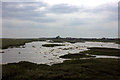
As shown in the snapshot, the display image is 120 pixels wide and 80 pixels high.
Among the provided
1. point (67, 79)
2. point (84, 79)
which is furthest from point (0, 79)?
point (84, 79)

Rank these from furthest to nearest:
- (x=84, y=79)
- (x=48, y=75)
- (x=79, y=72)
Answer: (x=79, y=72), (x=48, y=75), (x=84, y=79)

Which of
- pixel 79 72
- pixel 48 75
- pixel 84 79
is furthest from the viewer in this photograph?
pixel 79 72

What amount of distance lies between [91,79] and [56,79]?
445 centimetres

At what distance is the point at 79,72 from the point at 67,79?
11.9 feet

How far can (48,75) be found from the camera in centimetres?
2164

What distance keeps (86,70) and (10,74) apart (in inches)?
439

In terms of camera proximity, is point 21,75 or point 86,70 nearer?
point 21,75

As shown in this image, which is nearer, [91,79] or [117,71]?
[91,79]

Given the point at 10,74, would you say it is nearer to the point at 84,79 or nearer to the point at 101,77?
the point at 84,79

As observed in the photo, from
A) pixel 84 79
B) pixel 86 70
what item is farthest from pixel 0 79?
pixel 86 70

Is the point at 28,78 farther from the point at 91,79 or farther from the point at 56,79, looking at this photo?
the point at 91,79

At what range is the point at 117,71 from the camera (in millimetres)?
24656

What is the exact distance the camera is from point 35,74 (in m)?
21.9

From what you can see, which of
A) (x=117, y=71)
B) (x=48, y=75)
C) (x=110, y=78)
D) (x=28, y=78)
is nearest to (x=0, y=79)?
(x=28, y=78)
